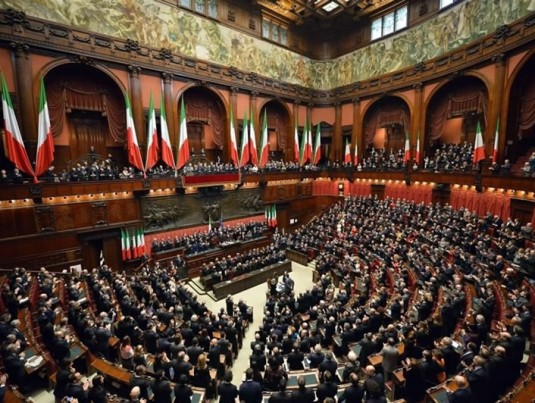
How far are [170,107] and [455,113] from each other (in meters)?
17.5

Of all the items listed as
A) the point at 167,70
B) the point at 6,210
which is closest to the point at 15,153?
the point at 6,210

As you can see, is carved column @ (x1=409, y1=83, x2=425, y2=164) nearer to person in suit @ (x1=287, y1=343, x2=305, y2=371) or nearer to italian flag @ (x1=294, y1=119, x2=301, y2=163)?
italian flag @ (x1=294, y1=119, x2=301, y2=163)

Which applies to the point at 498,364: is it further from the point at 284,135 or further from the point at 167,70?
the point at 284,135

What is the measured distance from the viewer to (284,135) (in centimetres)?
2366

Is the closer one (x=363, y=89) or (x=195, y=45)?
(x=195, y=45)

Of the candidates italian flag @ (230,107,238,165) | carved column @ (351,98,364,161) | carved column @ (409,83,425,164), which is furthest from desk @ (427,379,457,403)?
carved column @ (351,98,364,161)

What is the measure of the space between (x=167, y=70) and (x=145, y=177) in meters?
6.57

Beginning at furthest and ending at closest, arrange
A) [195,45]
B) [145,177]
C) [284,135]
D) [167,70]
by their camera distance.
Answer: [284,135] → [195,45] → [167,70] → [145,177]

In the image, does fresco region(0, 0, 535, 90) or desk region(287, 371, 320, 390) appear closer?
desk region(287, 371, 320, 390)

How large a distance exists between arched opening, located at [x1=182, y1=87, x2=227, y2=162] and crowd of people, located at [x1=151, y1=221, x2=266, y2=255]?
5.35 meters

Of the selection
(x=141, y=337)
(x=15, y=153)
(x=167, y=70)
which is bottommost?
(x=141, y=337)

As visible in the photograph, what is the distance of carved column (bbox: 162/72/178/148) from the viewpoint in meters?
16.0

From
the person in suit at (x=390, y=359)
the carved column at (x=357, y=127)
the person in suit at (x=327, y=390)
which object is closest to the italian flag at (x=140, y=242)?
the person in suit at (x=327, y=390)

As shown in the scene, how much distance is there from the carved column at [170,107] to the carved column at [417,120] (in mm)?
15637
